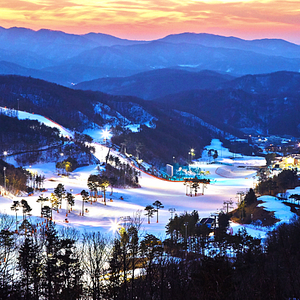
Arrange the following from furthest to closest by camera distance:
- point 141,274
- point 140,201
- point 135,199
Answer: point 135,199, point 140,201, point 141,274

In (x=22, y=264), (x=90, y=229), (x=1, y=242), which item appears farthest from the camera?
(x=90, y=229)

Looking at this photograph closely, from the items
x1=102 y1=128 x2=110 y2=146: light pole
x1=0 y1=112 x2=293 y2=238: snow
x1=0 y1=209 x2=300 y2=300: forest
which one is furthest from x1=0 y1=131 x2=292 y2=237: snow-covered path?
x1=102 y1=128 x2=110 y2=146: light pole

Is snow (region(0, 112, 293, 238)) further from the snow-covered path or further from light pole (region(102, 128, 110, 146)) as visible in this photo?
light pole (region(102, 128, 110, 146))

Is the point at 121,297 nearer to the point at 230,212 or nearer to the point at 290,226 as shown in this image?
the point at 290,226

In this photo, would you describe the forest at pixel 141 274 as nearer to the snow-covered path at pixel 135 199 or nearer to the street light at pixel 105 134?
the snow-covered path at pixel 135 199

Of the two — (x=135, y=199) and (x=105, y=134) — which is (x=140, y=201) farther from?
(x=105, y=134)

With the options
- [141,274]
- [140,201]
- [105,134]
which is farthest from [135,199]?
[105,134]

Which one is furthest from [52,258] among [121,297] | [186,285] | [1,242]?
[186,285]

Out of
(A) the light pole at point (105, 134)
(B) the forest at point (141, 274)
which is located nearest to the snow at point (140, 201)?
(B) the forest at point (141, 274)
